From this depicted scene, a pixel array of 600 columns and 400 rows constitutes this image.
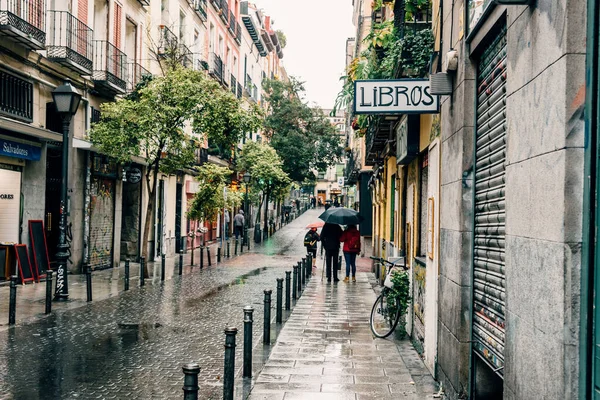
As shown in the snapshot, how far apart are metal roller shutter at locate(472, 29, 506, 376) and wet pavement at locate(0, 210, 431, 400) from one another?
1848 millimetres

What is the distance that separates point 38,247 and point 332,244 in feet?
26.3

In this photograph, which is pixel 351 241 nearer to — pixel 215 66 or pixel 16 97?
pixel 16 97

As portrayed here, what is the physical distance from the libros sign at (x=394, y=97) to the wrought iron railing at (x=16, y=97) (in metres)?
10.4

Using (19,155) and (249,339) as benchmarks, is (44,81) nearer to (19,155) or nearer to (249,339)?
(19,155)

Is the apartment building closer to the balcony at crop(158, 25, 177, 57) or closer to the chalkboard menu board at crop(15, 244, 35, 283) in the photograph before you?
the balcony at crop(158, 25, 177, 57)

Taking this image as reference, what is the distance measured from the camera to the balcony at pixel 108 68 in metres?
19.8

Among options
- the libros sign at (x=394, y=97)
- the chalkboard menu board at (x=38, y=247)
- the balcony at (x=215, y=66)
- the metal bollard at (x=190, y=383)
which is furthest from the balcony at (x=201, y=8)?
the metal bollard at (x=190, y=383)

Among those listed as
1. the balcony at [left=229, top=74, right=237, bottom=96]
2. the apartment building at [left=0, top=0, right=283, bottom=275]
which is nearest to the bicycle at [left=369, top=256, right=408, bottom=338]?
the apartment building at [left=0, top=0, right=283, bottom=275]

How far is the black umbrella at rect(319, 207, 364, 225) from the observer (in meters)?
17.6

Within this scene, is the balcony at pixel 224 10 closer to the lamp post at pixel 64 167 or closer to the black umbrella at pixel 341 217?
the black umbrella at pixel 341 217

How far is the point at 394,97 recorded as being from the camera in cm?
794

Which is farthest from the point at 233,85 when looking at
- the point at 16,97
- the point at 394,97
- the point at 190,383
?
the point at 190,383

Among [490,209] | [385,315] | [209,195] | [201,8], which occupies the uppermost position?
[201,8]

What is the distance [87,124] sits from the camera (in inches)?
782
